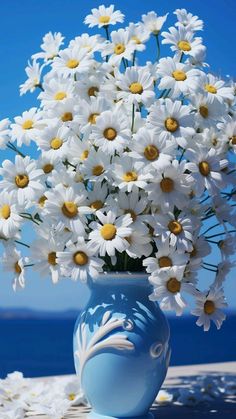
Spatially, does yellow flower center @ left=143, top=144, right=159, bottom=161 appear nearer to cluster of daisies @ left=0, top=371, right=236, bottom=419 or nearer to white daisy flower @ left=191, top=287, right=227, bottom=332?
white daisy flower @ left=191, top=287, right=227, bottom=332

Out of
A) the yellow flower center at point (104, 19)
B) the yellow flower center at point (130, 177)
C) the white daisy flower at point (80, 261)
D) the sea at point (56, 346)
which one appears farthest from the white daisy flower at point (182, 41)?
the sea at point (56, 346)

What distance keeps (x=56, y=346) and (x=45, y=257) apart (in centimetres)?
714

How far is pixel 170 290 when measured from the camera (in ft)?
3.69

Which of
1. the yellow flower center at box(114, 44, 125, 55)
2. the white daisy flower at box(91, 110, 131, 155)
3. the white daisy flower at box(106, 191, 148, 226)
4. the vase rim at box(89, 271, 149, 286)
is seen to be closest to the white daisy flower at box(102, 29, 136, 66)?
Result: the yellow flower center at box(114, 44, 125, 55)

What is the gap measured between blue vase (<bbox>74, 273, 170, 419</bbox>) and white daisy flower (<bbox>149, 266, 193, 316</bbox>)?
7 cm

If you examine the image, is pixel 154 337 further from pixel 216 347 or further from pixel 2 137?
pixel 216 347

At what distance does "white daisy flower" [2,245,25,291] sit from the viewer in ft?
3.92

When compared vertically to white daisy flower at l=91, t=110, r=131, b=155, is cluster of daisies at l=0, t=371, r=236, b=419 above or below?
below

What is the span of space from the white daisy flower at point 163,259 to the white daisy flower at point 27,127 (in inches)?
10.0

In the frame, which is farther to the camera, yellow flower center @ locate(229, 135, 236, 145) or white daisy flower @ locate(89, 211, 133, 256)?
Answer: yellow flower center @ locate(229, 135, 236, 145)

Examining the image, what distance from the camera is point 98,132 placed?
3.68 feet

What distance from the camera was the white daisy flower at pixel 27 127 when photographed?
3.92 feet

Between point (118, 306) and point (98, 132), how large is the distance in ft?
0.87

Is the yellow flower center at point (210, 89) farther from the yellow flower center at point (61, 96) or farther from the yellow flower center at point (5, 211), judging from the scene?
the yellow flower center at point (5, 211)
